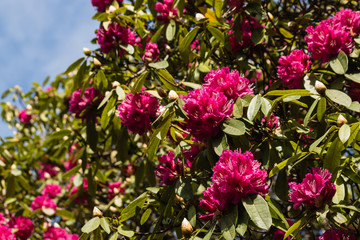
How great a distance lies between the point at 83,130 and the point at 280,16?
1.68 metres

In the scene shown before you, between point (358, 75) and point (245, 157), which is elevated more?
point (245, 157)

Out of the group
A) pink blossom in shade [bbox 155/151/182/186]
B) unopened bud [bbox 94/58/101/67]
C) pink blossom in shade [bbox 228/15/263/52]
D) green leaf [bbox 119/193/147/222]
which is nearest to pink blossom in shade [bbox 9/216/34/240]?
unopened bud [bbox 94/58/101/67]

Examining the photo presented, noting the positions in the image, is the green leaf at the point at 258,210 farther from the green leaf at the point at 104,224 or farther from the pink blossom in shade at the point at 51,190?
the pink blossom in shade at the point at 51,190

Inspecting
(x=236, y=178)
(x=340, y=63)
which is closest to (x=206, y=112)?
(x=236, y=178)

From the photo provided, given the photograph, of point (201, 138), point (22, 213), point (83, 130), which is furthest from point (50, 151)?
point (201, 138)

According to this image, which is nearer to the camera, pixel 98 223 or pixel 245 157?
pixel 245 157

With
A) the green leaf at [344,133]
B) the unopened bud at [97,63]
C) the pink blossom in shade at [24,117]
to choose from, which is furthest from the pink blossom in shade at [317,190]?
the pink blossom in shade at [24,117]

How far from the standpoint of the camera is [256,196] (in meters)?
1.38

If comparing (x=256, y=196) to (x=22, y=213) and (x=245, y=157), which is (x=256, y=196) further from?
(x=22, y=213)

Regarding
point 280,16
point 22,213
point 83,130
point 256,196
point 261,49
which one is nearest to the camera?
point 256,196

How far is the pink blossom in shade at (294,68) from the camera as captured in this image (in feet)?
6.35

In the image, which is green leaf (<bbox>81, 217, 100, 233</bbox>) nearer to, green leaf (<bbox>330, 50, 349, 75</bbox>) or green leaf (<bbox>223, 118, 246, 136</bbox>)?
green leaf (<bbox>223, 118, 246, 136</bbox>)

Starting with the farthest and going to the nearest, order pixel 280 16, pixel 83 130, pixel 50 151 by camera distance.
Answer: pixel 50 151, pixel 280 16, pixel 83 130

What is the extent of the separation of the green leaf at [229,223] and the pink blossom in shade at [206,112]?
0.32 metres
